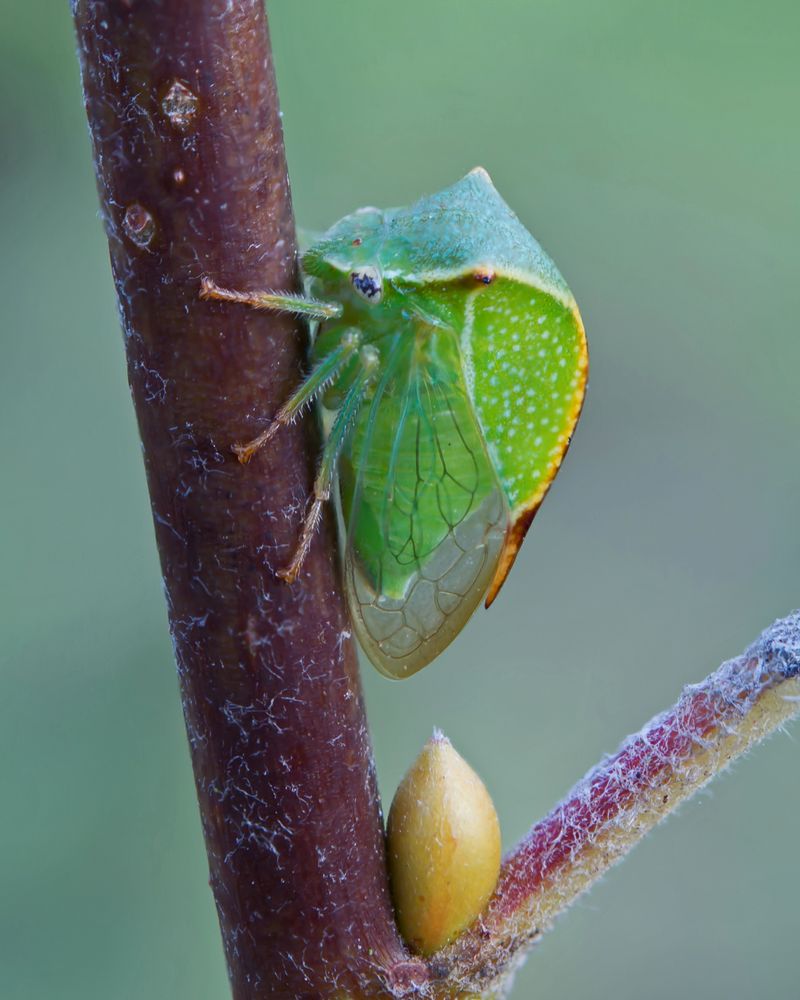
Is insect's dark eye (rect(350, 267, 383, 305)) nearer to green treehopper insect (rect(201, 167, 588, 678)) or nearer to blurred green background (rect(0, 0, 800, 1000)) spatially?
green treehopper insect (rect(201, 167, 588, 678))

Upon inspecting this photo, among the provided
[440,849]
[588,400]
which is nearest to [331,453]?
[440,849]

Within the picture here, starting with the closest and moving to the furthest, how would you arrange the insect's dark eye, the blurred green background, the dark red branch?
the dark red branch → the insect's dark eye → the blurred green background

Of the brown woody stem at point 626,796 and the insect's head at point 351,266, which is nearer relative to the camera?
the brown woody stem at point 626,796

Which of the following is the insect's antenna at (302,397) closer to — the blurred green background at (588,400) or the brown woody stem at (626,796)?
the brown woody stem at (626,796)

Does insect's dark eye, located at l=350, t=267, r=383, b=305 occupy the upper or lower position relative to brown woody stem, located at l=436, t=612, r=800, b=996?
upper

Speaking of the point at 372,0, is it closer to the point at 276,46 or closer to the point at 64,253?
the point at 276,46

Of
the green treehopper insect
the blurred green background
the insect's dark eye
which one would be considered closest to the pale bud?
the green treehopper insect

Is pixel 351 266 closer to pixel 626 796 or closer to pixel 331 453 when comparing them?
pixel 331 453

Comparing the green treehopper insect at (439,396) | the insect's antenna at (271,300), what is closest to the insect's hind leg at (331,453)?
the green treehopper insect at (439,396)
